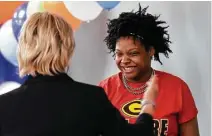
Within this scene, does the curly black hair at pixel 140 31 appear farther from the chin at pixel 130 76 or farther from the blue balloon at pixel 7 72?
the blue balloon at pixel 7 72

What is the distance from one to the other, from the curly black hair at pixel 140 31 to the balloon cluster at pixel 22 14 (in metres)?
0.19

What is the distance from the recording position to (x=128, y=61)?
1981mm

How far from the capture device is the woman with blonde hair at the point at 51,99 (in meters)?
1.21

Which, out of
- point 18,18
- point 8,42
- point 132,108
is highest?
point 18,18

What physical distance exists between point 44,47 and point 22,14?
3.20 ft

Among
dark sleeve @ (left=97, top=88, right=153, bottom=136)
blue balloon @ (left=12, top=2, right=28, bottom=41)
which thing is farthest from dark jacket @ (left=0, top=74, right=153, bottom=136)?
blue balloon @ (left=12, top=2, right=28, bottom=41)

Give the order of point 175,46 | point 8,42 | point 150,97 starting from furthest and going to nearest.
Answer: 1. point 175,46
2. point 8,42
3. point 150,97

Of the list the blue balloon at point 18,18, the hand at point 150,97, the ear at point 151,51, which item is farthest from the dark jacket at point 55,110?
the blue balloon at point 18,18

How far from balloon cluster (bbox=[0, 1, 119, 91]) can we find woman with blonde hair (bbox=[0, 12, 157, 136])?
90cm

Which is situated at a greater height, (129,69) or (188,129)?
(129,69)

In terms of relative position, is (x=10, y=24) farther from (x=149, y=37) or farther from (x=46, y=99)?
(x=46, y=99)

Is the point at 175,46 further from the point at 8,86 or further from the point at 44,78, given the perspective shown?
the point at 44,78

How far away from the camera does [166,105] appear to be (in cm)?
196

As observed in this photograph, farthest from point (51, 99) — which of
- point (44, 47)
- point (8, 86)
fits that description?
point (8, 86)
